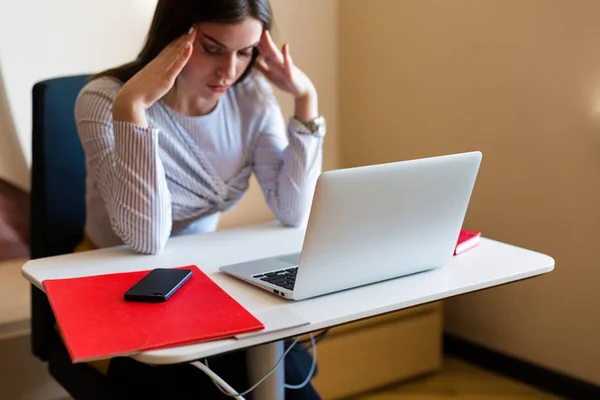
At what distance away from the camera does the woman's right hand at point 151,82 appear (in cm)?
113

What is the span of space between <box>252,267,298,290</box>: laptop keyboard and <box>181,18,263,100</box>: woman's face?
42cm

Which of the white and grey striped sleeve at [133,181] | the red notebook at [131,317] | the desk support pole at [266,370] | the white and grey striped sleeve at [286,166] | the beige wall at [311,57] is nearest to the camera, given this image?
the red notebook at [131,317]

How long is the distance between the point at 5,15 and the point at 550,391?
1722 mm

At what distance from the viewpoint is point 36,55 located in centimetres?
174

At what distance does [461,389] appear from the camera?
76.3 inches

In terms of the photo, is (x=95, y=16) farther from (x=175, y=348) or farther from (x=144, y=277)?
(x=175, y=348)

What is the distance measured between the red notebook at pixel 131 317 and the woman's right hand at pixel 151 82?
30cm

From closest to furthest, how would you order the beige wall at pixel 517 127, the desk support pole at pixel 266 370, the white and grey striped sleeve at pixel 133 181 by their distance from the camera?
the desk support pole at pixel 266 370 → the white and grey striped sleeve at pixel 133 181 → the beige wall at pixel 517 127

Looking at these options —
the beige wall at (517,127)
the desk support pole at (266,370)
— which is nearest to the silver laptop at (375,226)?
the desk support pole at (266,370)

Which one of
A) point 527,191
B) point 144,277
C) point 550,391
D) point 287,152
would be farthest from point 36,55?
point 550,391

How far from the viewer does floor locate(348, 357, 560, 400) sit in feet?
6.20

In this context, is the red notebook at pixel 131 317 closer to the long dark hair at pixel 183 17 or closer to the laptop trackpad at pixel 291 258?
the laptop trackpad at pixel 291 258

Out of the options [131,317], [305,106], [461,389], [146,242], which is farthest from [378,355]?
[131,317]

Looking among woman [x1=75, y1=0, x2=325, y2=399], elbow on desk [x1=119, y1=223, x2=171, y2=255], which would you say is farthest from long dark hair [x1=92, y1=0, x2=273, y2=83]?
elbow on desk [x1=119, y1=223, x2=171, y2=255]
